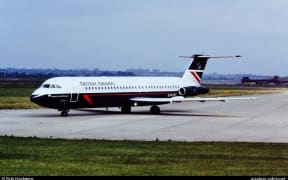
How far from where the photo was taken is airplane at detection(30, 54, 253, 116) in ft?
125

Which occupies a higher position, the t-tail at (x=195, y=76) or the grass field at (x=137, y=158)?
the t-tail at (x=195, y=76)

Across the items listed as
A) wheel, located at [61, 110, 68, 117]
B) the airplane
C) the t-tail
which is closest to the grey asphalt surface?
wheel, located at [61, 110, 68, 117]

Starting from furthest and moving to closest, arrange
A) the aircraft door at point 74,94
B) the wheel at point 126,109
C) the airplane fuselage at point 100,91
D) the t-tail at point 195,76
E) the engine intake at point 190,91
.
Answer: the t-tail at point 195,76 → the engine intake at point 190,91 → the wheel at point 126,109 → the aircraft door at point 74,94 → the airplane fuselage at point 100,91

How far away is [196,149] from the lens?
20922mm

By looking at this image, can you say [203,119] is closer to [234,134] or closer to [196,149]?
[234,134]

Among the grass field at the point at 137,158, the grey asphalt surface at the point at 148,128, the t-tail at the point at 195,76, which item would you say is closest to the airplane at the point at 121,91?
the t-tail at the point at 195,76

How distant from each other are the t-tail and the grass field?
23489 mm

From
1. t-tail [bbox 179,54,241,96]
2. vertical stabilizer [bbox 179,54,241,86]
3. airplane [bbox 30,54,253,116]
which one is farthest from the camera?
vertical stabilizer [bbox 179,54,241,86]

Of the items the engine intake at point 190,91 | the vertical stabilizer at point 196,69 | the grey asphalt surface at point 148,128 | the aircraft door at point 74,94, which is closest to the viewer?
the grey asphalt surface at point 148,128

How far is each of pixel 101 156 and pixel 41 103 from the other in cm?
1982

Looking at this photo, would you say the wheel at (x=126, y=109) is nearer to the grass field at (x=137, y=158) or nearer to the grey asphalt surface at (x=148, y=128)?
the grey asphalt surface at (x=148, y=128)

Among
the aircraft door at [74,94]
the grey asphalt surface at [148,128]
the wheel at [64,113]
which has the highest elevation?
the aircraft door at [74,94]

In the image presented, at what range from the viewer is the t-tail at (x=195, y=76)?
46.6 m

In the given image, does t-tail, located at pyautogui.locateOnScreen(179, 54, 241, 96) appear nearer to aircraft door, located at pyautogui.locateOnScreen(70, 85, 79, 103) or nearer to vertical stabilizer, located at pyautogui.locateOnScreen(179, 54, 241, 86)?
vertical stabilizer, located at pyautogui.locateOnScreen(179, 54, 241, 86)
